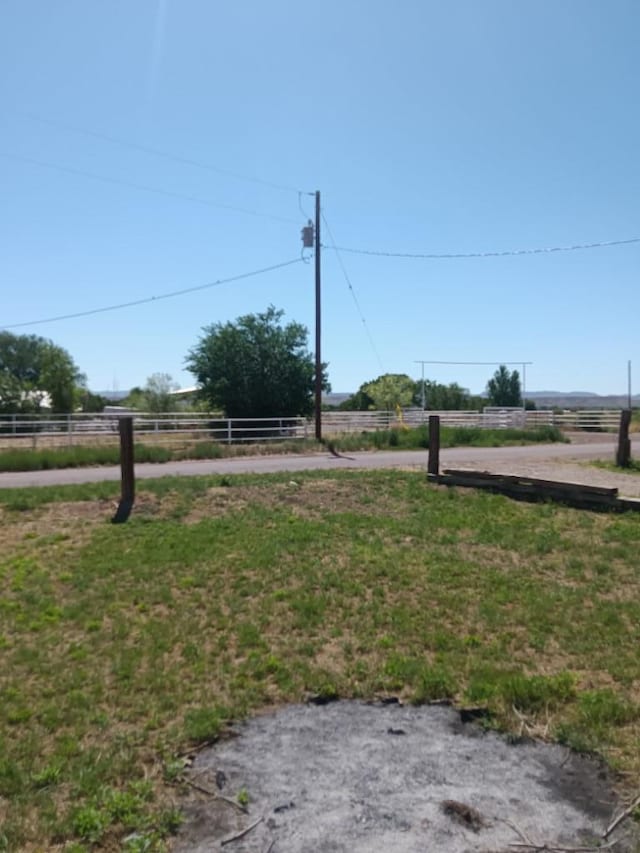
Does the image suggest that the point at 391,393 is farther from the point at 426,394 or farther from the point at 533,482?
the point at 533,482

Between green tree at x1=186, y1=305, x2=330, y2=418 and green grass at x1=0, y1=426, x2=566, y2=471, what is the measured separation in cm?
1022

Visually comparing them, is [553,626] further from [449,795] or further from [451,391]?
[451,391]

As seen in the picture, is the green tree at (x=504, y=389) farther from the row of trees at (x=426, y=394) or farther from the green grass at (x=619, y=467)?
the green grass at (x=619, y=467)

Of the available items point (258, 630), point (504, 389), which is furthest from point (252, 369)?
point (504, 389)

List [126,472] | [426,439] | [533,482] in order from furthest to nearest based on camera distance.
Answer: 1. [426,439]
2. [533,482]
3. [126,472]

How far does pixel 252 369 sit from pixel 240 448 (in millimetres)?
13878

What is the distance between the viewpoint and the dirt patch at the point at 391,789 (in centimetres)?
313

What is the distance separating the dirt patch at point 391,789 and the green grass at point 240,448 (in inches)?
Answer: 572

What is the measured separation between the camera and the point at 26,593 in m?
6.57

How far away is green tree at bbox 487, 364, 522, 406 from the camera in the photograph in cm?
7750

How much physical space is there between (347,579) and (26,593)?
3.11 metres

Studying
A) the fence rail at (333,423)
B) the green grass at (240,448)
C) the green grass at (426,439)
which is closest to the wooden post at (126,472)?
the green grass at (240,448)

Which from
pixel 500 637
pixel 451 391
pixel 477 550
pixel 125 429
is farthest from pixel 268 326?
pixel 451 391

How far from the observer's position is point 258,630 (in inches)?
227
